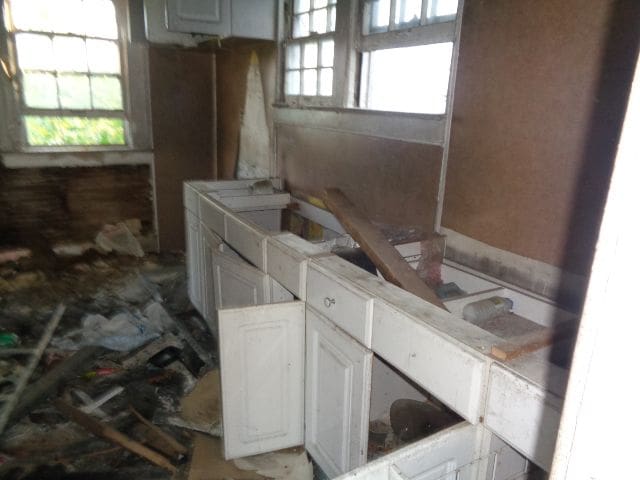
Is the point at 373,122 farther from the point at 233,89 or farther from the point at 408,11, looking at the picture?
the point at 233,89

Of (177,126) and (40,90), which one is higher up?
(40,90)

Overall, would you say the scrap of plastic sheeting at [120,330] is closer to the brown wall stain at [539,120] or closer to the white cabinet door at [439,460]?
the brown wall stain at [539,120]

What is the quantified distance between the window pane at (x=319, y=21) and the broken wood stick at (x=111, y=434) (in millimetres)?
2549

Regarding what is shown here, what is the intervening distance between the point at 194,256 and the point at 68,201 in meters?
1.57

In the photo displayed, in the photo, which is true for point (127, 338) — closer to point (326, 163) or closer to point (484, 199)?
point (326, 163)

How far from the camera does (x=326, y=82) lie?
2.89 m

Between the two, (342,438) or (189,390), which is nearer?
(342,438)

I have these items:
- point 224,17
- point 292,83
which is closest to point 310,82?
point 292,83

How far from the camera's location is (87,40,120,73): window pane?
4.00m

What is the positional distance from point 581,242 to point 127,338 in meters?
2.83

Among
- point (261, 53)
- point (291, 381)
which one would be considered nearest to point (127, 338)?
point (291, 381)

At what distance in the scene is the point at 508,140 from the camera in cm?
177

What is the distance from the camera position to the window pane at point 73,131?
3.96m

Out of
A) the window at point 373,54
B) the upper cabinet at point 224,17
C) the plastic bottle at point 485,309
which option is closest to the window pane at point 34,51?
the upper cabinet at point 224,17
